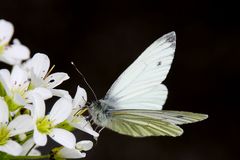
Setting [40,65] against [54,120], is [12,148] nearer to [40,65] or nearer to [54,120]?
[54,120]

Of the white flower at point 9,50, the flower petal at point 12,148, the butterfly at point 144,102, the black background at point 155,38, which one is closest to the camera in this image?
the flower petal at point 12,148

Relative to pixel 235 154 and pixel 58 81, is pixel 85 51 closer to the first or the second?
pixel 235 154

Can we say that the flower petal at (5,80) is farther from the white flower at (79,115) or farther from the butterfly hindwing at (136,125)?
the butterfly hindwing at (136,125)

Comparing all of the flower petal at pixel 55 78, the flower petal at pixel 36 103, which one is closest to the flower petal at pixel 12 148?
the flower petal at pixel 36 103

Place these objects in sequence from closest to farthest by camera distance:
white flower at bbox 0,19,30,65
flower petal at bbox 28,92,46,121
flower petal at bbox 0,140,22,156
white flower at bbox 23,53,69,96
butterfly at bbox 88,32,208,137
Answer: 1. flower petal at bbox 0,140,22,156
2. flower petal at bbox 28,92,46,121
3. white flower at bbox 23,53,69,96
4. white flower at bbox 0,19,30,65
5. butterfly at bbox 88,32,208,137

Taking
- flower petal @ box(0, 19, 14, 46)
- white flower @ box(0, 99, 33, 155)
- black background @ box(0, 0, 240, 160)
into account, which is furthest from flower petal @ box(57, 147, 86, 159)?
black background @ box(0, 0, 240, 160)

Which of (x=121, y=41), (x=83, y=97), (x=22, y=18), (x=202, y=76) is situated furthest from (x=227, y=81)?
(x=83, y=97)

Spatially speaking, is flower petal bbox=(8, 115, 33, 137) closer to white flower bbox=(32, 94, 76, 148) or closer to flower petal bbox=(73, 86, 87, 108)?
white flower bbox=(32, 94, 76, 148)
